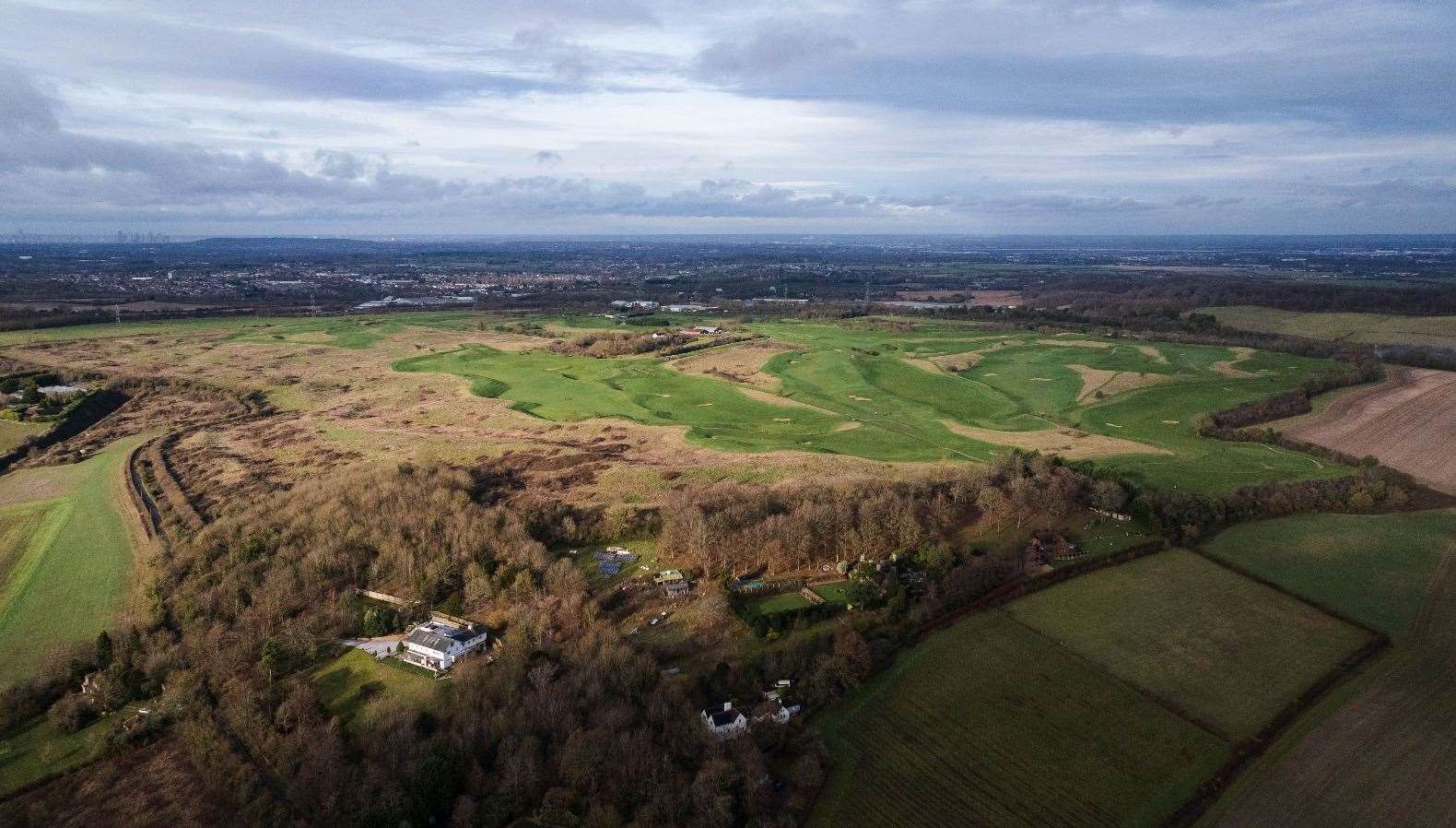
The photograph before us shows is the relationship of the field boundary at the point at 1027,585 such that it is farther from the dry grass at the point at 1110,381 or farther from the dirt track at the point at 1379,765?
the dry grass at the point at 1110,381

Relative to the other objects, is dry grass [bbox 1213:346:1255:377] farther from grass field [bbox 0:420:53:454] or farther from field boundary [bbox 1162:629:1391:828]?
grass field [bbox 0:420:53:454]

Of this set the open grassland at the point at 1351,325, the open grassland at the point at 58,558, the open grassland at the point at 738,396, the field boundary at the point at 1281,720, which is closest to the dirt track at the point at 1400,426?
the open grassland at the point at 738,396

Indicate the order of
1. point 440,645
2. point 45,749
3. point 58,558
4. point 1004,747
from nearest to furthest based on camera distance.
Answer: point 1004,747, point 45,749, point 440,645, point 58,558

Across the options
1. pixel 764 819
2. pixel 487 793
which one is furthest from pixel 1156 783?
pixel 487 793

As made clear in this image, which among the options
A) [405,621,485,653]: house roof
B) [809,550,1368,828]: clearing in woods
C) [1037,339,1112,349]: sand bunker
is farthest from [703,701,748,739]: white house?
[1037,339,1112,349]: sand bunker

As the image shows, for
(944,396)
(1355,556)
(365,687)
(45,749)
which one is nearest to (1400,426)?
(1355,556)

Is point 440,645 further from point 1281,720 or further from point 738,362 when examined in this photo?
point 738,362

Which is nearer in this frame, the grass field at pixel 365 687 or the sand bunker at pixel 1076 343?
the grass field at pixel 365 687
